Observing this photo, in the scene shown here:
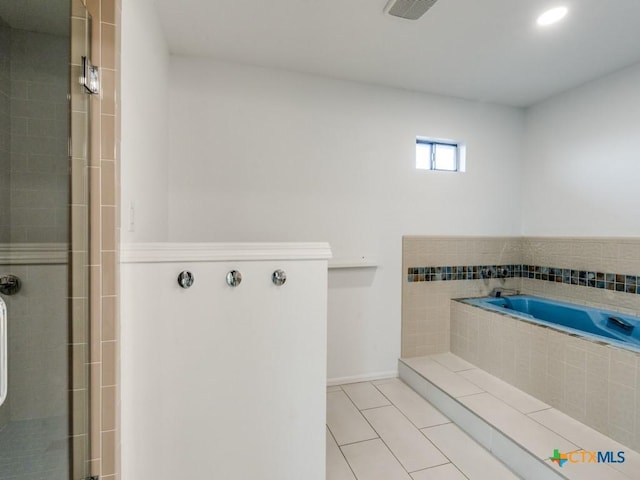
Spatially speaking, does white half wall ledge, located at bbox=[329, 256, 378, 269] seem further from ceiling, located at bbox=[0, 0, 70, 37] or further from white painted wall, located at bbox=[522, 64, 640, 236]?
ceiling, located at bbox=[0, 0, 70, 37]

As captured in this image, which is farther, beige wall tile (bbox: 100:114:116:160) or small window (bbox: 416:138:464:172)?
small window (bbox: 416:138:464:172)

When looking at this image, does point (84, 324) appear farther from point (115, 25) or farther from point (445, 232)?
point (445, 232)

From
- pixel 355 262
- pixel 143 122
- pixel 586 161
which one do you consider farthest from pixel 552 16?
pixel 143 122

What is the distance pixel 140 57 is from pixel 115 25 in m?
0.36

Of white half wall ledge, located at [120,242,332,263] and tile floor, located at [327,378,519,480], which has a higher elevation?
white half wall ledge, located at [120,242,332,263]

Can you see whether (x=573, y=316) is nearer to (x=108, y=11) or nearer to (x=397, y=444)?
(x=397, y=444)

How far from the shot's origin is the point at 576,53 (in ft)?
7.05

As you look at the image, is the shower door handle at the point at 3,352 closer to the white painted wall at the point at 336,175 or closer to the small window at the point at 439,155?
the white painted wall at the point at 336,175

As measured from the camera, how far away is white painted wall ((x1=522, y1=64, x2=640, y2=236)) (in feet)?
7.67

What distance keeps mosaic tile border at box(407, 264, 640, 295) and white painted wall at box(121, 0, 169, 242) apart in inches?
83.4

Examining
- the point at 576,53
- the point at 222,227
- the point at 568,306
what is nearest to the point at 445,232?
the point at 568,306

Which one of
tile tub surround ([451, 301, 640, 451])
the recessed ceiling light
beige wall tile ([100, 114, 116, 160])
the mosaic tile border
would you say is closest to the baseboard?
tile tub surround ([451, 301, 640, 451])

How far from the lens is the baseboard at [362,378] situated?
2541 mm

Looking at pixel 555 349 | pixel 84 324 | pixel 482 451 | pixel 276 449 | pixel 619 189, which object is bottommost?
pixel 482 451
